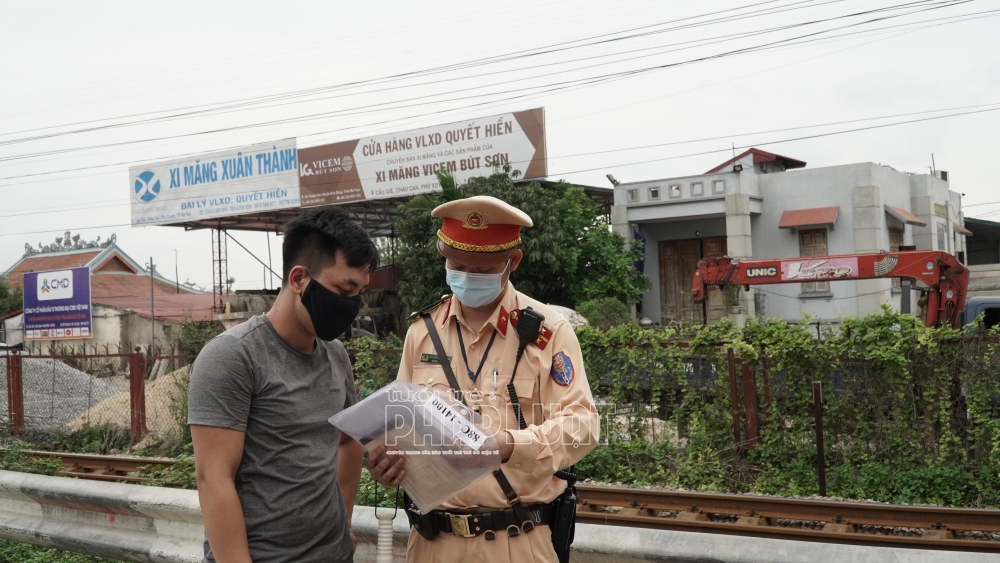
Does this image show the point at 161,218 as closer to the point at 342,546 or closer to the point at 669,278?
the point at 669,278

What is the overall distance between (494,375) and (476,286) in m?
0.31

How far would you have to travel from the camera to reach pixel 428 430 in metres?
2.25

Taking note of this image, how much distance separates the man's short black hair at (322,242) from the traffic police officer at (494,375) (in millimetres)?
327

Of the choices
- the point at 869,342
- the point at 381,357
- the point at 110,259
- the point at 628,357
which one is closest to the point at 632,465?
the point at 628,357

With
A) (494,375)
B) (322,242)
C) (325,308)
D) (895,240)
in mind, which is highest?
(895,240)

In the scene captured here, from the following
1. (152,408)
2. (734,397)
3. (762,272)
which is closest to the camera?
(734,397)

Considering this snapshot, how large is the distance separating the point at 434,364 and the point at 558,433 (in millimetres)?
563

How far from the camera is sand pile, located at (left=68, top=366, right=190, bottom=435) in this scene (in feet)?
42.9

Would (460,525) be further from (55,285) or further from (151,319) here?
(151,319)

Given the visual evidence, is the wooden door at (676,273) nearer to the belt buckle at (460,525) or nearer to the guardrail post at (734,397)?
the guardrail post at (734,397)

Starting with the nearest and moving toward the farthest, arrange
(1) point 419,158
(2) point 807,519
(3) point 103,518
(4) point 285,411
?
(4) point 285,411, (3) point 103,518, (2) point 807,519, (1) point 419,158

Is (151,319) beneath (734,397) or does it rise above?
above

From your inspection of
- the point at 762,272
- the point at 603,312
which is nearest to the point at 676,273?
the point at 603,312

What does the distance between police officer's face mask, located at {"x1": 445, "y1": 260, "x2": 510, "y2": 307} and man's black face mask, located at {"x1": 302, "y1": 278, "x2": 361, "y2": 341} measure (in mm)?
414
